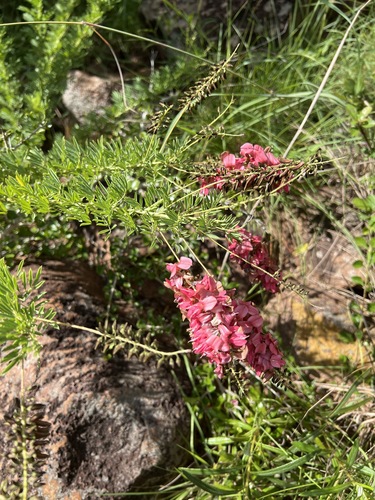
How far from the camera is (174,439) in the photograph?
1.89 metres

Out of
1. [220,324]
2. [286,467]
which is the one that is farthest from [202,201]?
[286,467]

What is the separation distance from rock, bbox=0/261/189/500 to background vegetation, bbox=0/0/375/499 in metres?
0.11

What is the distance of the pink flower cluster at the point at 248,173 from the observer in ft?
A: 4.38

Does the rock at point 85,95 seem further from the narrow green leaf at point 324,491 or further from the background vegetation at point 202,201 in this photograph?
the narrow green leaf at point 324,491

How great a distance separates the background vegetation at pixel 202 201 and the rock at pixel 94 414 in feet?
0.36

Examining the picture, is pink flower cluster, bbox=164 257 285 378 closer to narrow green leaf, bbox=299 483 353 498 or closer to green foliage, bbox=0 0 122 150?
narrow green leaf, bbox=299 483 353 498

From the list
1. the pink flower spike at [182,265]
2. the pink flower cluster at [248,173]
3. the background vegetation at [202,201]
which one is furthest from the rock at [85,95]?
the pink flower spike at [182,265]

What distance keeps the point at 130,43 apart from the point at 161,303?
1.50 metres

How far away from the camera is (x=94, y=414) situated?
177cm

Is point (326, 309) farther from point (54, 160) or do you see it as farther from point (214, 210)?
point (54, 160)

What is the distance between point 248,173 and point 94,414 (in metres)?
0.95

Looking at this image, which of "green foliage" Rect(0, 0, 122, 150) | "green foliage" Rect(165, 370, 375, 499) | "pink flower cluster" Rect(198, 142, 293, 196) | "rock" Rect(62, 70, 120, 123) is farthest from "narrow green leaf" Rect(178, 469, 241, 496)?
"rock" Rect(62, 70, 120, 123)

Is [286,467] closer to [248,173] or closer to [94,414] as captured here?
[94,414]

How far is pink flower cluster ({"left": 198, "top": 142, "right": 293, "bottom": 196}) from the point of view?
52.6 inches
